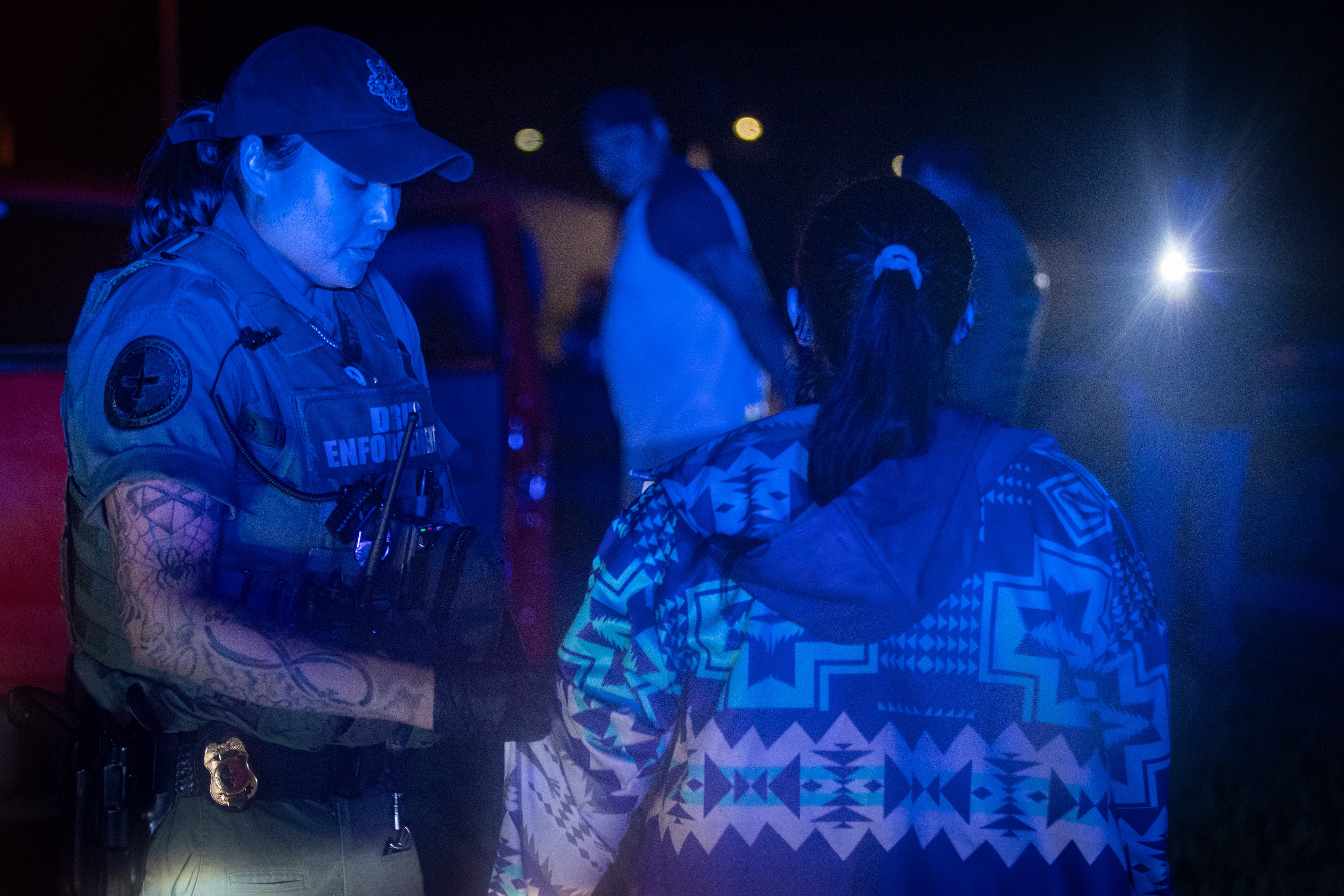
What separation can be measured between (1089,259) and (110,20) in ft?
31.7

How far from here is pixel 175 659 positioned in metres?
1.40

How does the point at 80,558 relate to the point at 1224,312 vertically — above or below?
below

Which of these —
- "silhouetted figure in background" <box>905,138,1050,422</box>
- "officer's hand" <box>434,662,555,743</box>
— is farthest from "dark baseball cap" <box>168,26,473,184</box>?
"silhouetted figure in background" <box>905,138,1050,422</box>

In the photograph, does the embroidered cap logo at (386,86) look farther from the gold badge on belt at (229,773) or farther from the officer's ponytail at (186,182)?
the gold badge on belt at (229,773)

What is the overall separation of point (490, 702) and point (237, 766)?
0.40m

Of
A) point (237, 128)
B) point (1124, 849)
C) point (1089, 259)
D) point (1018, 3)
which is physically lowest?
point (1124, 849)

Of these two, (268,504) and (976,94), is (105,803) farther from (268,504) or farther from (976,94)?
(976,94)

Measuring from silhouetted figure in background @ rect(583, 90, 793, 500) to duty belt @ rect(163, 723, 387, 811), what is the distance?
2.31m

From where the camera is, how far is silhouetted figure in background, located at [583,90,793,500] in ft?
12.1

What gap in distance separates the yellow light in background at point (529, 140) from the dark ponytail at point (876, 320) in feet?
36.1

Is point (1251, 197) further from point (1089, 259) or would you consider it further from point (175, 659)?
point (175, 659)

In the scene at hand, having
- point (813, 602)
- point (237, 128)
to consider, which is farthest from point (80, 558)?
point (813, 602)

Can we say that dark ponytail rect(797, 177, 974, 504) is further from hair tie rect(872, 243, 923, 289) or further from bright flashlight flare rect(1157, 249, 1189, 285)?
bright flashlight flare rect(1157, 249, 1189, 285)

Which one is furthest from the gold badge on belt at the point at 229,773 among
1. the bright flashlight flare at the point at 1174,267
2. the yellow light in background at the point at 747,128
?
the yellow light in background at the point at 747,128
